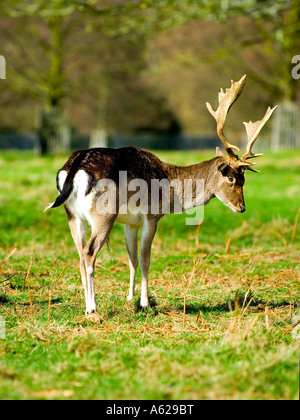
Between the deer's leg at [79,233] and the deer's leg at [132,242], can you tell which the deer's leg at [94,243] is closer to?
the deer's leg at [79,233]

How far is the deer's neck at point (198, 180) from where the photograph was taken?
5680mm

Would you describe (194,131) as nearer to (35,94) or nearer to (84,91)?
(84,91)

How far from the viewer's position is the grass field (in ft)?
11.2

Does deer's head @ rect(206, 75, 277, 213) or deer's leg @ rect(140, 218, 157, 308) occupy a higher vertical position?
deer's head @ rect(206, 75, 277, 213)

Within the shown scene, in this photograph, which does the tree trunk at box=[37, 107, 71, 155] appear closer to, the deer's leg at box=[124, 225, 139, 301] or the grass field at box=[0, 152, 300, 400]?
the grass field at box=[0, 152, 300, 400]

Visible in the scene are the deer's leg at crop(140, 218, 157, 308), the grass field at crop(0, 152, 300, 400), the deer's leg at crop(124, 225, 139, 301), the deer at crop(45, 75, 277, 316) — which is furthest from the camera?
the deer's leg at crop(124, 225, 139, 301)

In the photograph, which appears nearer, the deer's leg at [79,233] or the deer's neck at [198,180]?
the deer's leg at [79,233]

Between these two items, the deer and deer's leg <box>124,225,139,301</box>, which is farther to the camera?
deer's leg <box>124,225,139,301</box>

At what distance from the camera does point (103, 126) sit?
30594mm

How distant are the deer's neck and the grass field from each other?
71 cm

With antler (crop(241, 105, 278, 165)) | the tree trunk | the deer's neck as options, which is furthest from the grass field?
the tree trunk

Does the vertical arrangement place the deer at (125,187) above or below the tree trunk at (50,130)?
below

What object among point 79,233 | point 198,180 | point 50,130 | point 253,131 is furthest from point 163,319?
point 50,130

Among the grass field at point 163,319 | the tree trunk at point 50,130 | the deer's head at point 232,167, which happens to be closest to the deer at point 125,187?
the deer's head at point 232,167
